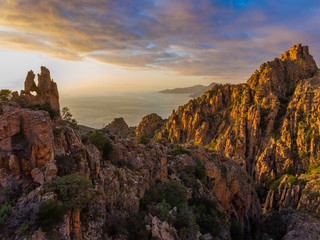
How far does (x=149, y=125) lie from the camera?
12588 cm

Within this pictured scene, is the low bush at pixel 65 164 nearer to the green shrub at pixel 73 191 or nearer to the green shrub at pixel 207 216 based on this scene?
the green shrub at pixel 73 191

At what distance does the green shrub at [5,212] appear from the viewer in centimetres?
1170

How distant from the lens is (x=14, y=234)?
11.3 metres

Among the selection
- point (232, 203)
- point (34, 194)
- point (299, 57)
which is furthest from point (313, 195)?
point (299, 57)

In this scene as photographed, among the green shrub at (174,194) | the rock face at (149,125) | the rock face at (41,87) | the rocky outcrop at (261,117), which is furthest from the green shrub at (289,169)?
the rock face at (41,87)

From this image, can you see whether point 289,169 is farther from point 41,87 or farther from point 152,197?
point 41,87

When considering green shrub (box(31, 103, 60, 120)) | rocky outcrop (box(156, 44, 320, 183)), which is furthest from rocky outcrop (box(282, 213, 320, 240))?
rocky outcrop (box(156, 44, 320, 183))

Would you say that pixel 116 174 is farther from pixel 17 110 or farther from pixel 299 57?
pixel 299 57

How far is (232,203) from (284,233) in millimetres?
10336

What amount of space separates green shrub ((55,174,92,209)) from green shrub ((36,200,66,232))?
0.84 meters

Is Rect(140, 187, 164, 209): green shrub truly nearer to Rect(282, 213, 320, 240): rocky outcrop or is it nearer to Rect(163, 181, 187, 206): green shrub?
Rect(163, 181, 187, 206): green shrub

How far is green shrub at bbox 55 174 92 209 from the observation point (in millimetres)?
13250

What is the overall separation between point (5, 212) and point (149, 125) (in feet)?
373

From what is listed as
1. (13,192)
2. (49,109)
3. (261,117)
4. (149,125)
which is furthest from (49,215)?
(149,125)
